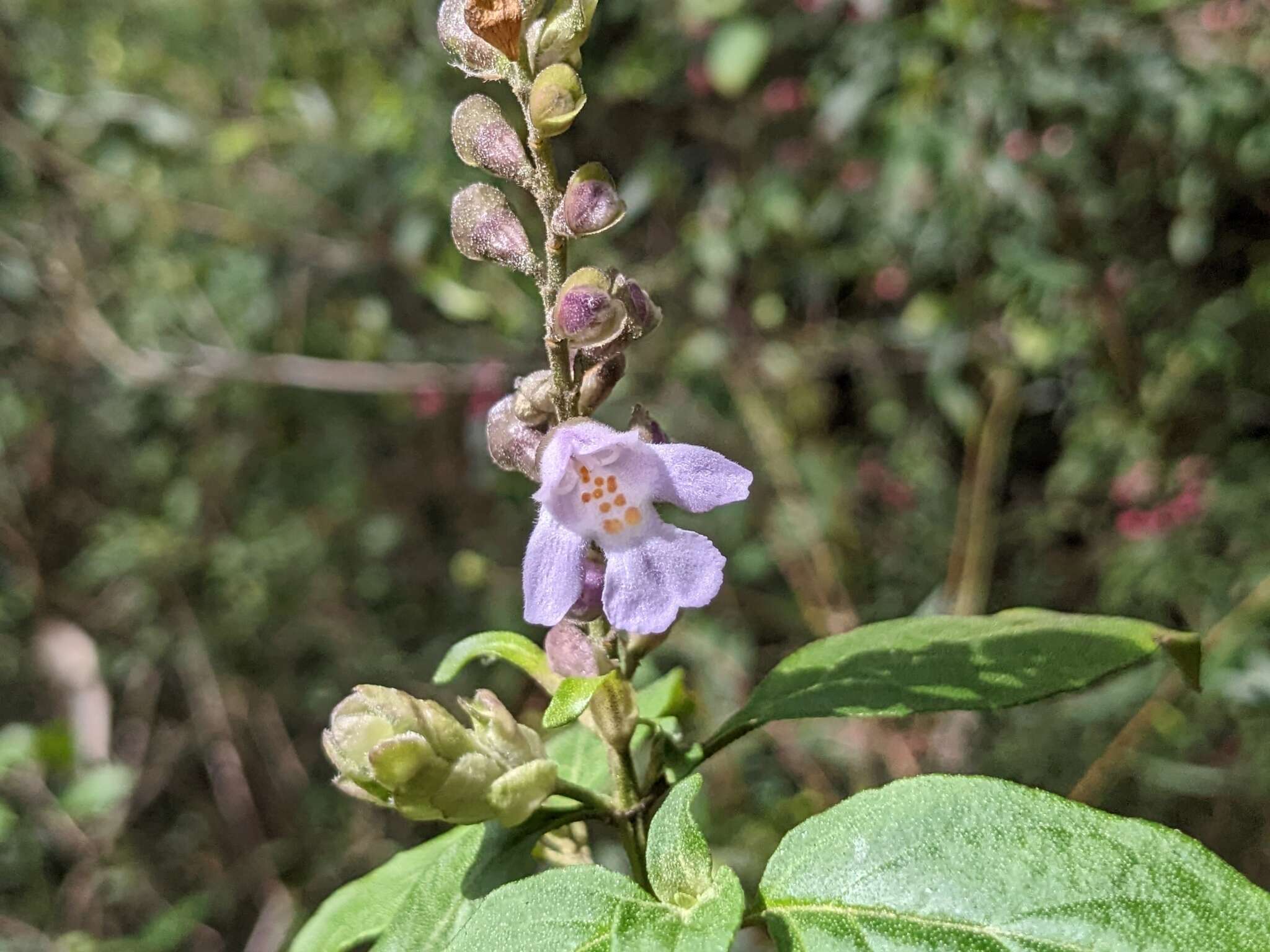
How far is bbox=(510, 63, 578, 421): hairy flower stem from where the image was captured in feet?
2.54

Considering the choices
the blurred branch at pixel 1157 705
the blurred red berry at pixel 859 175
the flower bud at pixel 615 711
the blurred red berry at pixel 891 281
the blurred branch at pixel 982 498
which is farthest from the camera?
the blurred red berry at pixel 891 281

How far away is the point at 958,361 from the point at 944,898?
229 centimetres

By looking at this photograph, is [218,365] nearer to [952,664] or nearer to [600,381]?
[600,381]

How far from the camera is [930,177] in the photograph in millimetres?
2564

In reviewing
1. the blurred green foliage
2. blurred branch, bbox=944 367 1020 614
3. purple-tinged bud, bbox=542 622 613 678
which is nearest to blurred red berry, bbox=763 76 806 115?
the blurred green foliage

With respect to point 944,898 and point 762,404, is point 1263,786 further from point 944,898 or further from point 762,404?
point 944,898

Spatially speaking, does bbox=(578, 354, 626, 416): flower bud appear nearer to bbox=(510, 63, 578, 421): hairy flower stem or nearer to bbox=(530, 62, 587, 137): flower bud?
bbox=(510, 63, 578, 421): hairy flower stem

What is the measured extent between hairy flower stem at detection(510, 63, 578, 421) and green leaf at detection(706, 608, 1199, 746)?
0.35 meters

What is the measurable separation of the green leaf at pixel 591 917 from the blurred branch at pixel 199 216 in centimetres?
263

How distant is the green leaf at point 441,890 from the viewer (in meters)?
0.84

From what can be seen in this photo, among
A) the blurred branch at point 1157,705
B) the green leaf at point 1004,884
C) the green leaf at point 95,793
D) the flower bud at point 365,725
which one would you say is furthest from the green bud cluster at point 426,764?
the green leaf at point 95,793

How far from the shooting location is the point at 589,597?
0.85 meters

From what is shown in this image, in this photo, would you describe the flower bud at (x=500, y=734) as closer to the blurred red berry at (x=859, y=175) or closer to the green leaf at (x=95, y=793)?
the green leaf at (x=95, y=793)

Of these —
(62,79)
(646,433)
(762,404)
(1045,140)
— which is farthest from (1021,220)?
(62,79)
